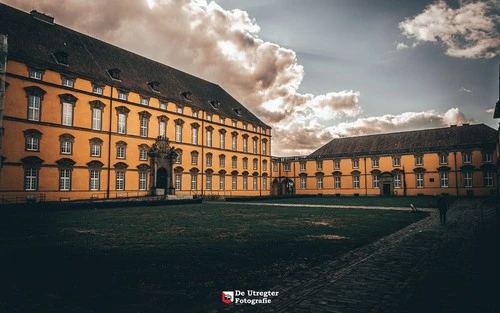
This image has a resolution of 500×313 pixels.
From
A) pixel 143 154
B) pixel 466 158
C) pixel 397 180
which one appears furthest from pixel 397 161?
pixel 143 154

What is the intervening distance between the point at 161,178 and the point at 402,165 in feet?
128

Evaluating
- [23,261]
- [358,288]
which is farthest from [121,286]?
[358,288]

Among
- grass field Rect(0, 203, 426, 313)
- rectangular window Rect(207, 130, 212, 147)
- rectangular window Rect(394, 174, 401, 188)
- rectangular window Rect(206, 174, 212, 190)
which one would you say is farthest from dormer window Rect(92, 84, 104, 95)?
rectangular window Rect(394, 174, 401, 188)

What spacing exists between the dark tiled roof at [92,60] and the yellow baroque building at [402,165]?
20.9 meters

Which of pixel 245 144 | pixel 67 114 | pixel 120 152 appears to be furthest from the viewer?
pixel 245 144

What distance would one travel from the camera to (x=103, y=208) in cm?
2612

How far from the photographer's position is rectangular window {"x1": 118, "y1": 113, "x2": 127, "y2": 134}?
1385 inches

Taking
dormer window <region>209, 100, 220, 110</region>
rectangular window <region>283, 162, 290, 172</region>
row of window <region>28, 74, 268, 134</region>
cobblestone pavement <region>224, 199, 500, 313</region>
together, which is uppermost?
dormer window <region>209, 100, 220, 110</region>

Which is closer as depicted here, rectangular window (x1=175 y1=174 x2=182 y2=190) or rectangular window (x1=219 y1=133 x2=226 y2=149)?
rectangular window (x1=175 y1=174 x2=182 y2=190)

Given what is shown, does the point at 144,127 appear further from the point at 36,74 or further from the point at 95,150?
the point at 36,74

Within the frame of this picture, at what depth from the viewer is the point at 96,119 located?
33188 mm

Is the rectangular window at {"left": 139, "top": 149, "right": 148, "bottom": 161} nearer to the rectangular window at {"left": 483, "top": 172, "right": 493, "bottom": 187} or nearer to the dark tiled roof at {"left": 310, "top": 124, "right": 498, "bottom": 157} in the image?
the dark tiled roof at {"left": 310, "top": 124, "right": 498, "bottom": 157}

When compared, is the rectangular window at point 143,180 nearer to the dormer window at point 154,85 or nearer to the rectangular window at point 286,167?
the dormer window at point 154,85

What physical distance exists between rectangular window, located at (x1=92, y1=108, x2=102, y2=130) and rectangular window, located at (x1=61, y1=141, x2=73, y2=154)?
294cm
